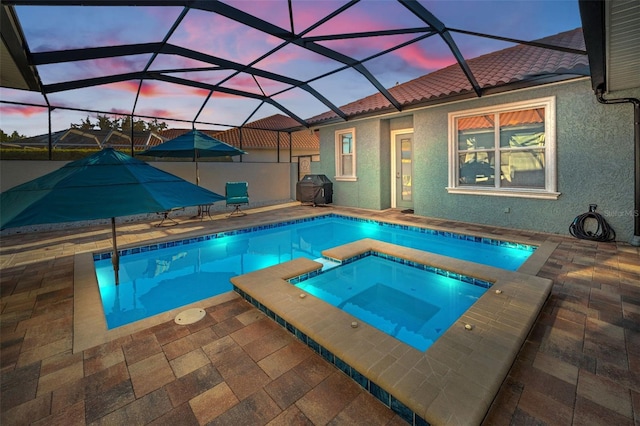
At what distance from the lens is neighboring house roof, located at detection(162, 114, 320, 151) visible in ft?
43.3

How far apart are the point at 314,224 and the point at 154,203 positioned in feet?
20.0

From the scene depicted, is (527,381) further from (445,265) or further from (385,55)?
(385,55)

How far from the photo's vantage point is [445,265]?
15.2ft

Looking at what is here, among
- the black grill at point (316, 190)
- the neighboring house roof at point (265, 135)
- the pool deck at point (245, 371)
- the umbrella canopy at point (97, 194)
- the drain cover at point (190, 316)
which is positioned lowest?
the pool deck at point (245, 371)

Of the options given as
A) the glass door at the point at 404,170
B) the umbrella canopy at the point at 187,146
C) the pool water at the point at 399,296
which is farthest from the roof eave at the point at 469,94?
the pool water at the point at 399,296

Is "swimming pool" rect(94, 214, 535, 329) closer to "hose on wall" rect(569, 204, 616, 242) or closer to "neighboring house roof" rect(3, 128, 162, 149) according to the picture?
"hose on wall" rect(569, 204, 616, 242)

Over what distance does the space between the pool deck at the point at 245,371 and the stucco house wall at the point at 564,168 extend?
9.28 ft

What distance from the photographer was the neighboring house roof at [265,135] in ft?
43.3

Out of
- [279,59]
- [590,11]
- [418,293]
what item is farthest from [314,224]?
[590,11]

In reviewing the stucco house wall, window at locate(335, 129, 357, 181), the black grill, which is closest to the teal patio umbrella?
the stucco house wall

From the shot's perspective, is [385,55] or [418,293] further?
[385,55]

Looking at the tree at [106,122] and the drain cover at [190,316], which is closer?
the drain cover at [190,316]

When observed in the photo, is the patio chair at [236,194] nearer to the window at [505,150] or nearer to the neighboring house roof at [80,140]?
the neighboring house roof at [80,140]

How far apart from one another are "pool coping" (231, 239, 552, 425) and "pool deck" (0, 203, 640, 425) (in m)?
0.13
